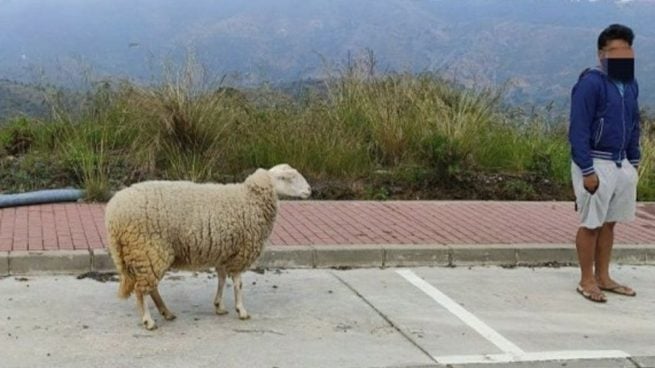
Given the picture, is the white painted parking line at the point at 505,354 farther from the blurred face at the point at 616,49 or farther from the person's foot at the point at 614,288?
the blurred face at the point at 616,49

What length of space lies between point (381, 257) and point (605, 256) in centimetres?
207

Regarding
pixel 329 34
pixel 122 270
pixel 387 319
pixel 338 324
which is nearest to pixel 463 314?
pixel 387 319

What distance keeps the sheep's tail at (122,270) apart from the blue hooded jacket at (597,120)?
3.73 metres

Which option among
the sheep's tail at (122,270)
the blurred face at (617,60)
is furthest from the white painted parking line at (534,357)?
the blurred face at (617,60)

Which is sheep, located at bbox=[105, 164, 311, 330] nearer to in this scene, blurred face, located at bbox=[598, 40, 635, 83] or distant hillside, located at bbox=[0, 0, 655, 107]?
blurred face, located at bbox=[598, 40, 635, 83]

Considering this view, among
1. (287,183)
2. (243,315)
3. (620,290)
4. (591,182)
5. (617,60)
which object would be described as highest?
(617,60)

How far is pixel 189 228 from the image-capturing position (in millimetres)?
6332

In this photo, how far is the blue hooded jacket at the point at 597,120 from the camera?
24.1 feet

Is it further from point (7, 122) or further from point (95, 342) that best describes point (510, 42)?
point (95, 342)

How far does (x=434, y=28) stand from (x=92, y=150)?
2009 inches

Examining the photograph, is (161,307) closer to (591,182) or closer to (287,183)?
(287,183)

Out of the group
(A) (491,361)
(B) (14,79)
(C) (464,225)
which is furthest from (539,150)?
(B) (14,79)

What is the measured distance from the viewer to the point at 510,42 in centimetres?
4884

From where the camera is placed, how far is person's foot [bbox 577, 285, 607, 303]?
7.64 metres
